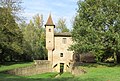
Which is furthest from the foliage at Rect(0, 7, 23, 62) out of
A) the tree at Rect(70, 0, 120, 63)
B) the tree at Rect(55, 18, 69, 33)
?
the tree at Rect(55, 18, 69, 33)

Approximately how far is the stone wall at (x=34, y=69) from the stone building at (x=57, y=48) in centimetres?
210

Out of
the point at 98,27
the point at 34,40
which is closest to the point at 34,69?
the point at 98,27

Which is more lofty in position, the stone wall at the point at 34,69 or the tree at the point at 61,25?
the tree at the point at 61,25

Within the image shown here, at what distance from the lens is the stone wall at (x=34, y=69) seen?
34.6 m

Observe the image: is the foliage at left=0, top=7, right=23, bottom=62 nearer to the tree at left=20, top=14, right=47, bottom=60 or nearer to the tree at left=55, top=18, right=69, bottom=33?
the tree at left=20, top=14, right=47, bottom=60

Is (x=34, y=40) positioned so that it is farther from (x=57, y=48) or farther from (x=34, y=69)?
(x=34, y=69)

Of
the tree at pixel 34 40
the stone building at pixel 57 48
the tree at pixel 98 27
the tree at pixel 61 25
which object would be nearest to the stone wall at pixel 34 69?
the stone building at pixel 57 48

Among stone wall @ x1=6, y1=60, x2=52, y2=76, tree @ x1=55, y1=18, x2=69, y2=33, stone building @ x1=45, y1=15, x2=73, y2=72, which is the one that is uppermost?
tree @ x1=55, y1=18, x2=69, y2=33

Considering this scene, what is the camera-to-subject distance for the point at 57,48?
53.7m

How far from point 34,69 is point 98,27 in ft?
50.7

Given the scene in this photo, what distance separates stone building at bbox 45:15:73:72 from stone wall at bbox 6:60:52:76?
210 cm

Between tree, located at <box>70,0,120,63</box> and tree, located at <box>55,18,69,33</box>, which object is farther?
tree, located at <box>55,18,69,33</box>

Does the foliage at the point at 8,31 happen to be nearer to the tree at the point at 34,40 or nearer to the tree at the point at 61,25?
the tree at the point at 34,40

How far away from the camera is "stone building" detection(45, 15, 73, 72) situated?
173ft
